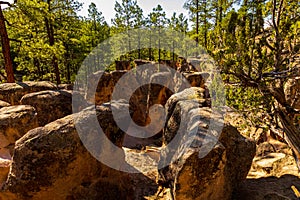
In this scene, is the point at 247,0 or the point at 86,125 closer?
the point at 247,0

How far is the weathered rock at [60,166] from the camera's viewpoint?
4953mm

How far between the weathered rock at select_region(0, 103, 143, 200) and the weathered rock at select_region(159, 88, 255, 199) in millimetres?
2033

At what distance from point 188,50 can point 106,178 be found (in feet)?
93.7

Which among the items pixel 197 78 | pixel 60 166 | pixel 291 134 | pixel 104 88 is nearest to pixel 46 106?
pixel 60 166

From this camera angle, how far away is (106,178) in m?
5.96

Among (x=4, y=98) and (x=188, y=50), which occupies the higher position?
(x=188, y=50)

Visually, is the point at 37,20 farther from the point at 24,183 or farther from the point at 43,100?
the point at 24,183

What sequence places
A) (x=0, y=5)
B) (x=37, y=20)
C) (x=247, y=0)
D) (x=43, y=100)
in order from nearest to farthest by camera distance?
(x=247, y=0), (x=43, y=100), (x=0, y=5), (x=37, y=20)

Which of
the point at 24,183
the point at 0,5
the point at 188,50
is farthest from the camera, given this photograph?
the point at 188,50

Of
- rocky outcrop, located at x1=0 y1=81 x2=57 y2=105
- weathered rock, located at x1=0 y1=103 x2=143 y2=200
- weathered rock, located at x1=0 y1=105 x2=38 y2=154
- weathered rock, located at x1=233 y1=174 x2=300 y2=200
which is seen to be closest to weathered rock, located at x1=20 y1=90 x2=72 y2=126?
weathered rock, located at x1=0 y1=105 x2=38 y2=154

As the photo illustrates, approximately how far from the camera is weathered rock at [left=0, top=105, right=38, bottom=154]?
259 inches

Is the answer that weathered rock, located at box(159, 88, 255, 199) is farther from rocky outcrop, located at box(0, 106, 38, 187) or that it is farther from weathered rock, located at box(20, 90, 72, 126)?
weathered rock, located at box(20, 90, 72, 126)

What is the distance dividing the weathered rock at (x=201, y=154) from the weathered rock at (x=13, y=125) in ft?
14.7

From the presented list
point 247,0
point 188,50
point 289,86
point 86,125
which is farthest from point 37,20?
point 188,50
